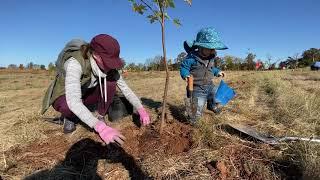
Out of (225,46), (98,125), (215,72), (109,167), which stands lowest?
(109,167)

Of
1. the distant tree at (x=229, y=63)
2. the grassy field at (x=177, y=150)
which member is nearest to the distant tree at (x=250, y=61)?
the distant tree at (x=229, y=63)

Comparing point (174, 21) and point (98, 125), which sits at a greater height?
point (174, 21)

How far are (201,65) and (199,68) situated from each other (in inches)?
1.8

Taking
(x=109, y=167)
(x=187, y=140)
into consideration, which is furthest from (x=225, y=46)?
(x=109, y=167)

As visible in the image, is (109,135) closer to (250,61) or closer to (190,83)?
(190,83)

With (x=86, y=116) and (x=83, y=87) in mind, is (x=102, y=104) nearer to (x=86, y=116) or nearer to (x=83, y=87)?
(x=83, y=87)

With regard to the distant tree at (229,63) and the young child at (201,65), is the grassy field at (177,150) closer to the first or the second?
the young child at (201,65)

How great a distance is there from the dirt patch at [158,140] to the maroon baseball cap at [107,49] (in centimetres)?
76

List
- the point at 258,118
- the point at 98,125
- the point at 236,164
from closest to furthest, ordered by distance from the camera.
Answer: the point at 236,164 < the point at 98,125 < the point at 258,118

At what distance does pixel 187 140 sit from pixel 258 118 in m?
1.25

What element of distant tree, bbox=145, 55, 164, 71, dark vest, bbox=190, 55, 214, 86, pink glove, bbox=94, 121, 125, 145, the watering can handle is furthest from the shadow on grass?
distant tree, bbox=145, 55, 164, 71

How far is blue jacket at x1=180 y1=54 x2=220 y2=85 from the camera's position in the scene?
492 cm

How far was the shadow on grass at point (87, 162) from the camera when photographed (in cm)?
338

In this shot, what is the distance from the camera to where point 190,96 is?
15.8 feet
